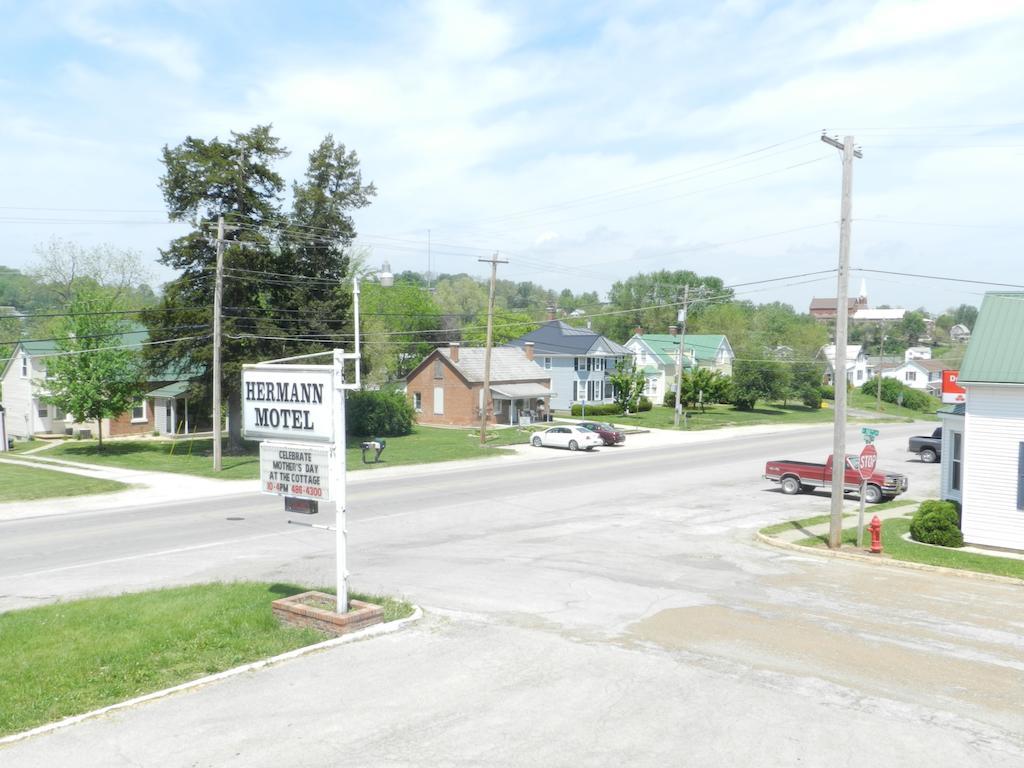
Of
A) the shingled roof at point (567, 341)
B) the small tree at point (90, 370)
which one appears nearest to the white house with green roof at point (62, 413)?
the small tree at point (90, 370)

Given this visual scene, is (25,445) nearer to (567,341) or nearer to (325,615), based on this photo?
(567,341)

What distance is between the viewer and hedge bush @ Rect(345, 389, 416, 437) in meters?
52.8

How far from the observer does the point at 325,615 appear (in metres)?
12.2

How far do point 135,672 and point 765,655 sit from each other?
7.94m

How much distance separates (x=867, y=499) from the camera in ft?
95.8

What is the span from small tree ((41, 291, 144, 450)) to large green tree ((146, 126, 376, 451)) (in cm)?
176

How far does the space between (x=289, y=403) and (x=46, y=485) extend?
22649 millimetres

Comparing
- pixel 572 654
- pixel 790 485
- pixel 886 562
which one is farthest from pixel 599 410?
pixel 572 654

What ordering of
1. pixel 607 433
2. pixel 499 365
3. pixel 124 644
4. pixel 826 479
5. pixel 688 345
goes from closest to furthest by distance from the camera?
pixel 124 644 < pixel 826 479 < pixel 607 433 < pixel 499 365 < pixel 688 345

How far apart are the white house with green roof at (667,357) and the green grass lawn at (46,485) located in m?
56.3

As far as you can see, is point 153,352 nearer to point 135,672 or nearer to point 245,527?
point 245,527

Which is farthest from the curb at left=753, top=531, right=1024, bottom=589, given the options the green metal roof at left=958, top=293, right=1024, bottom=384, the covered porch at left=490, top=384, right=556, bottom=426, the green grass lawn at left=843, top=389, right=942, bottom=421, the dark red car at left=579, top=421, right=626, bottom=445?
the green grass lawn at left=843, top=389, right=942, bottom=421

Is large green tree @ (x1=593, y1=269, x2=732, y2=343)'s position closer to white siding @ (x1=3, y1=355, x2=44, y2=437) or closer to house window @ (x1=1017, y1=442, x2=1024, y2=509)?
white siding @ (x1=3, y1=355, x2=44, y2=437)

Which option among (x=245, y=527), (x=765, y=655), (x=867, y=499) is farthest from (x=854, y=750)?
(x=867, y=499)
